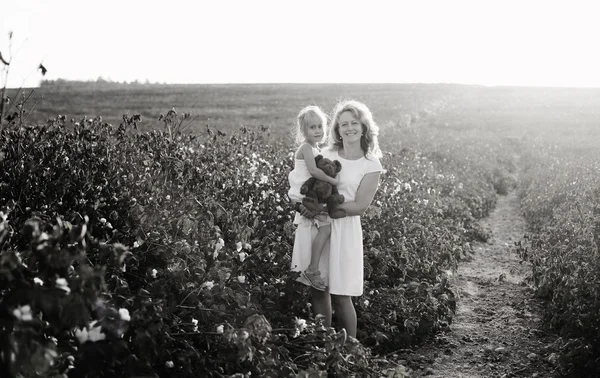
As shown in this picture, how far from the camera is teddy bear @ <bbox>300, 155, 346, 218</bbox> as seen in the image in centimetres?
424

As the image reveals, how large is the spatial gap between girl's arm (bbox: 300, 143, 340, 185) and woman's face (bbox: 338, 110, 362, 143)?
1.02ft

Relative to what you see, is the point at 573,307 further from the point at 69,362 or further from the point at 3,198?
the point at 3,198

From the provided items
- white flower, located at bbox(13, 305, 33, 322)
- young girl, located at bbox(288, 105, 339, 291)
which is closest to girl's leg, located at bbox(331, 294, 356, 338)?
young girl, located at bbox(288, 105, 339, 291)

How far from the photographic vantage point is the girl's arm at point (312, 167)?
4.32 m

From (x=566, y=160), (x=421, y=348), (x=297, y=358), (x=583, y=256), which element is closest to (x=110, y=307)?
(x=297, y=358)

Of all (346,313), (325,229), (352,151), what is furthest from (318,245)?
(352,151)

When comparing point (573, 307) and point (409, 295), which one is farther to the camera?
point (409, 295)

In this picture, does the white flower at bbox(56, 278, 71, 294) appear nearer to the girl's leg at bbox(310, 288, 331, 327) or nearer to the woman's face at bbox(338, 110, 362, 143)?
the girl's leg at bbox(310, 288, 331, 327)

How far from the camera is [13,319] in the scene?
1.90 meters

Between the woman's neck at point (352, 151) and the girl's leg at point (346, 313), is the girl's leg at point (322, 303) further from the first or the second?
the woman's neck at point (352, 151)

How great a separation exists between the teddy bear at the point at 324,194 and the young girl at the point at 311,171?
0.05 meters

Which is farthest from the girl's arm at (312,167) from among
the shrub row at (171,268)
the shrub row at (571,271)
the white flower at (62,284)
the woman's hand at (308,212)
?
the white flower at (62,284)

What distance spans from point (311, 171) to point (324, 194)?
247 millimetres

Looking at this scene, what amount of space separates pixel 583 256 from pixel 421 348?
83.2 inches
